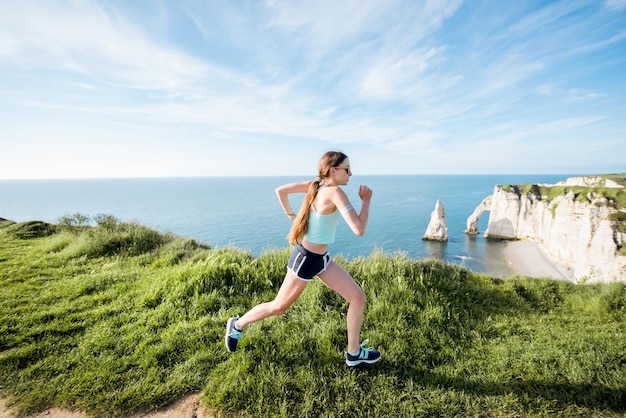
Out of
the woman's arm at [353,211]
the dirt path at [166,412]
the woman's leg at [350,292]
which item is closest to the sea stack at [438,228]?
the woman's leg at [350,292]

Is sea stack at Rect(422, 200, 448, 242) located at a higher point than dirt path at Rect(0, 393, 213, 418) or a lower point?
lower

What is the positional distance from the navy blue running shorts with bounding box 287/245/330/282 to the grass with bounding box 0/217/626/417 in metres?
1.20

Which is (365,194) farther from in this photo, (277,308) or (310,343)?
(310,343)

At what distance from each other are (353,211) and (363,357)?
74.7 inches

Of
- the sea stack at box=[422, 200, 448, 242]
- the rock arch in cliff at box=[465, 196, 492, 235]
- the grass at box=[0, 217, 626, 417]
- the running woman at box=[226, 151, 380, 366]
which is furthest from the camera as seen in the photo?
the rock arch in cliff at box=[465, 196, 492, 235]

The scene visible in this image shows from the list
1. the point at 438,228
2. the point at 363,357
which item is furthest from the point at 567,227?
the point at 363,357

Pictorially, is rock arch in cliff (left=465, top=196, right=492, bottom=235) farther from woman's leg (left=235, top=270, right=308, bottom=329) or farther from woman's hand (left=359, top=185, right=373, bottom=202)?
woman's leg (left=235, top=270, right=308, bottom=329)

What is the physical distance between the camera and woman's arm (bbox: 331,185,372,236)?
2725 millimetres

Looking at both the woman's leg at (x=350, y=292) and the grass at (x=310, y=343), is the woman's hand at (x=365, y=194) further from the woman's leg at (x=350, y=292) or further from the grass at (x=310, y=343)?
the grass at (x=310, y=343)

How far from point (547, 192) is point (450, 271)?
7203cm

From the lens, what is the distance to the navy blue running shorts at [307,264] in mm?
3098

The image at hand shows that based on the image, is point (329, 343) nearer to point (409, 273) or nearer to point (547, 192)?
point (409, 273)

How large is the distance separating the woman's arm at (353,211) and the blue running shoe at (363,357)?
1.65 m

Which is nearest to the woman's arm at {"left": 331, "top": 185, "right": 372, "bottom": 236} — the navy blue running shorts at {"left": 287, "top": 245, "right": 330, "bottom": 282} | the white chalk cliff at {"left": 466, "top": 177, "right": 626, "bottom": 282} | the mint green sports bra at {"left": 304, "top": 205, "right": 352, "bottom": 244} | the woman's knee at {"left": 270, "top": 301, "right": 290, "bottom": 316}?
the mint green sports bra at {"left": 304, "top": 205, "right": 352, "bottom": 244}
